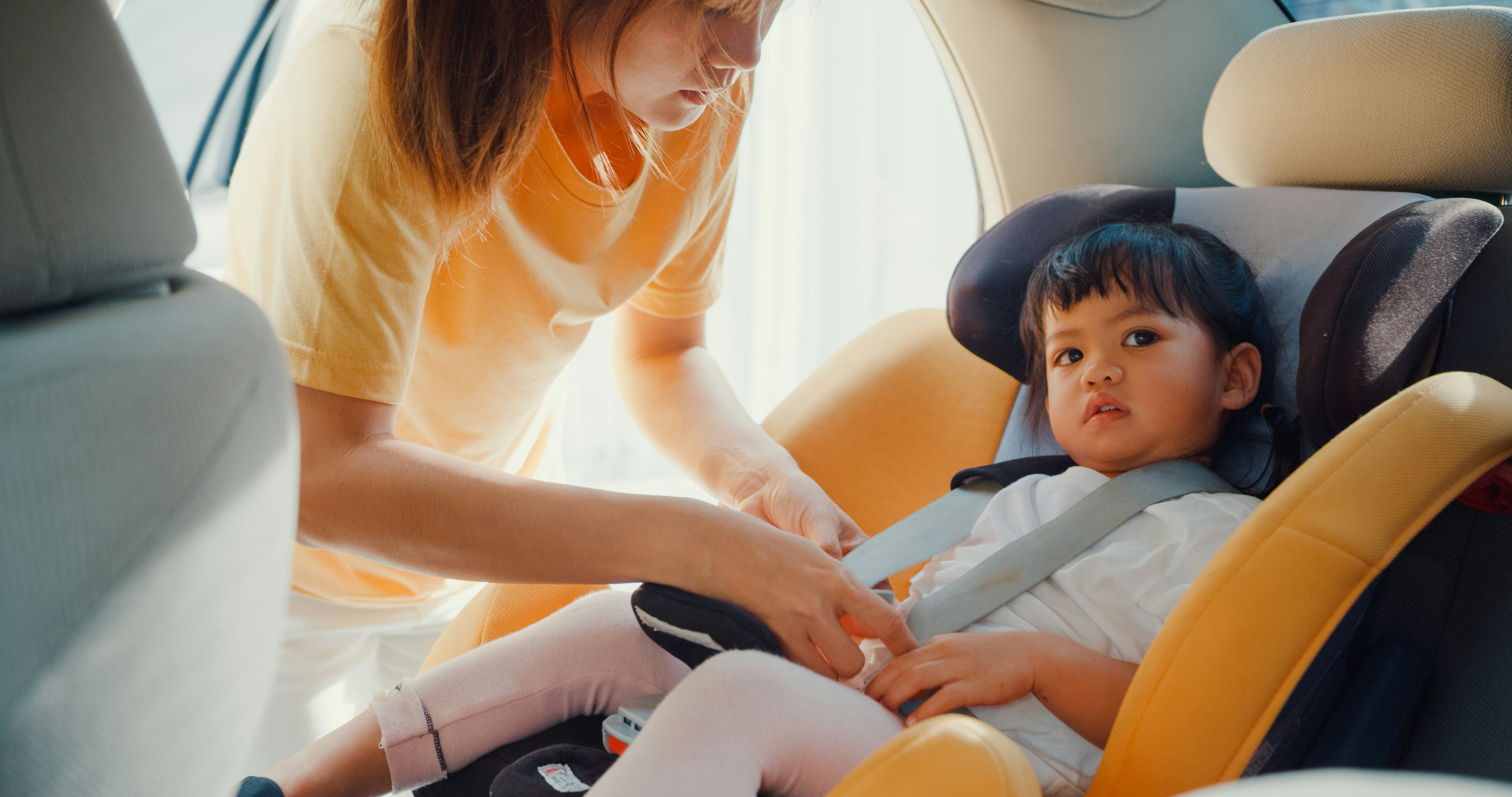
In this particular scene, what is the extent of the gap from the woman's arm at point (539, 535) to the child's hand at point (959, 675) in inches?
2.9

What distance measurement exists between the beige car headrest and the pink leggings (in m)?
0.92

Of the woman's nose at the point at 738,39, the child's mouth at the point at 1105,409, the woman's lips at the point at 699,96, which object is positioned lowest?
the child's mouth at the point at 1105,409

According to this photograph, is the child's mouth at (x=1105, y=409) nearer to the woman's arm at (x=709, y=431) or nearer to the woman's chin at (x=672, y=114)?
the woman's arm at (x=709, y=431)

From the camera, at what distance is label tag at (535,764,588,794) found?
796 mm

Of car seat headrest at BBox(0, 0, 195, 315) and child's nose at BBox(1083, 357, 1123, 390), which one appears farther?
child's nose at BBox(1083, 357, 1123, 390)

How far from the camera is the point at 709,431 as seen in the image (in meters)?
1.30

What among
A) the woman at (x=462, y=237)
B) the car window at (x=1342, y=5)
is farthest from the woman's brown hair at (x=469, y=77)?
the car window at (x=1342, y=5)

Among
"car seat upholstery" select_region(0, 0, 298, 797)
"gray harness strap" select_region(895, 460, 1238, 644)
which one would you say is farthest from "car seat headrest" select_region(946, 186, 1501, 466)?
"car seat upholstery" select_region(0, 0, 298, 797)

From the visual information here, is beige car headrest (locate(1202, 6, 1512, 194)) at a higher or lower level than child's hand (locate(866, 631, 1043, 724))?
higher

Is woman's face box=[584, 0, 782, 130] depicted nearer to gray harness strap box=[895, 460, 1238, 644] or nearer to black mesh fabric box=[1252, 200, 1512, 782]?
gray harness strap box=[895, 460, 1238, 644]

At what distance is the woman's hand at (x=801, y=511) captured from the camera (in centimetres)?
117

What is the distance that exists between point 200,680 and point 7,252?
7.3 inches

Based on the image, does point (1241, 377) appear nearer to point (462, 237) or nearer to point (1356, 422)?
point (1356, 422)

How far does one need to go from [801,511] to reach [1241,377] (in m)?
0.57
